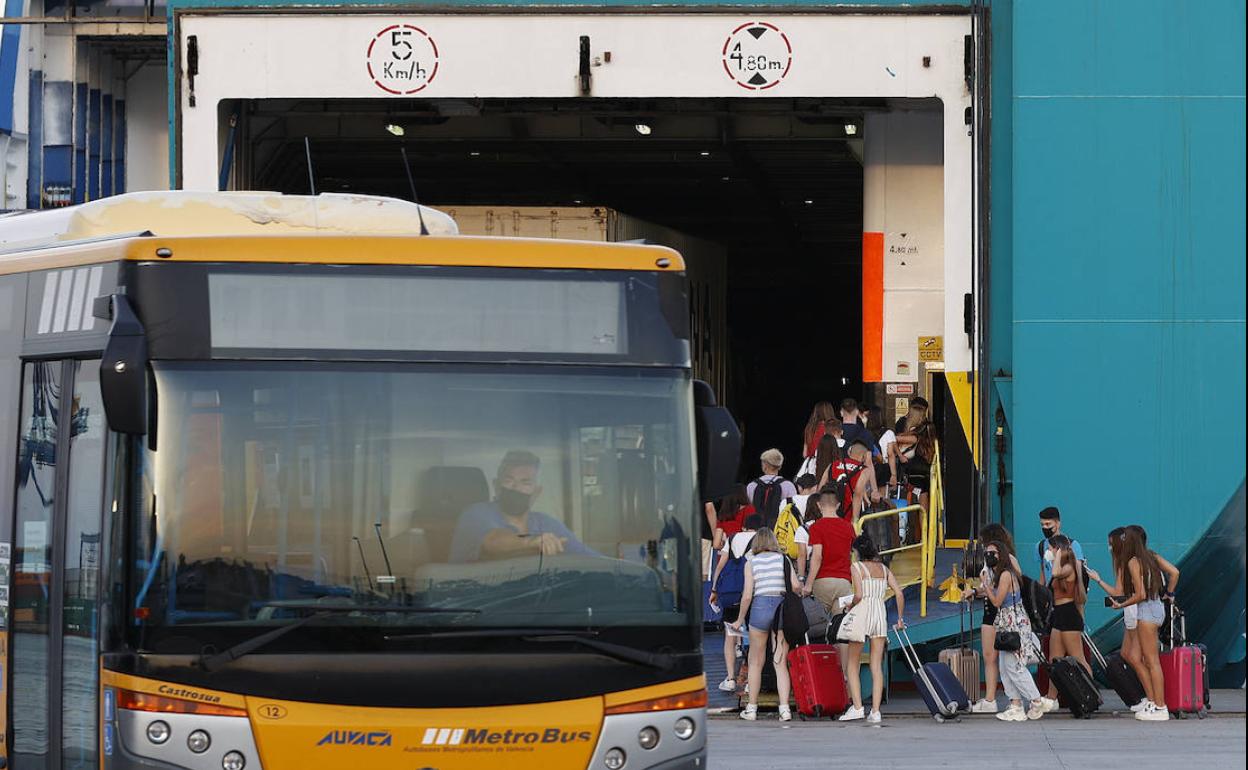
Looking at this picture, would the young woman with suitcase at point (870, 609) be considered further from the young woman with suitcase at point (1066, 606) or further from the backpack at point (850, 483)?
the backpack at point (850, 483)

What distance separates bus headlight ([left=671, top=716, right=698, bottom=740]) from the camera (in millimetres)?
7652

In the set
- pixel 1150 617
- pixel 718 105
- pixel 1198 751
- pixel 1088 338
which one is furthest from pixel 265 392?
pixel 718 105

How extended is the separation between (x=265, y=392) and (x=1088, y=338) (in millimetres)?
12425

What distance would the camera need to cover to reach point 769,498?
16.9 m

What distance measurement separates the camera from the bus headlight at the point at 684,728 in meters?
7.65

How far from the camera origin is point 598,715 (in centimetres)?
753

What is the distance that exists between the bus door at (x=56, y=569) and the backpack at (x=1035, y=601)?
9.01 meters

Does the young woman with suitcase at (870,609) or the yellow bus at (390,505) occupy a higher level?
the yellow bus at (390,505)

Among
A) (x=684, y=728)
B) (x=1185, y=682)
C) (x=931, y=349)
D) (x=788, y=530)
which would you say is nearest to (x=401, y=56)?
(x=788, y=530)

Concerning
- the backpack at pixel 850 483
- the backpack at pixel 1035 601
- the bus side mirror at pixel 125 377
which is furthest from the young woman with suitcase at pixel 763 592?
the bus side mirror at pixel 125 377

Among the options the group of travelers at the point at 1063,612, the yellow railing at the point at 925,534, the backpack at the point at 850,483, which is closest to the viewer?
the group of travelers at the point at 1063,612

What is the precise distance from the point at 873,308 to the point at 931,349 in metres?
0.79

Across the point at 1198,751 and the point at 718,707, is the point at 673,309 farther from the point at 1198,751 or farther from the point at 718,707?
the point at 718,707

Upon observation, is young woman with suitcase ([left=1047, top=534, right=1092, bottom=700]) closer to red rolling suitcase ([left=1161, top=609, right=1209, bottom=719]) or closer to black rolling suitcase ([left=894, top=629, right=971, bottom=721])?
red rolling suitcase ([left=1161, top=609, right=1209, bottom=719])
